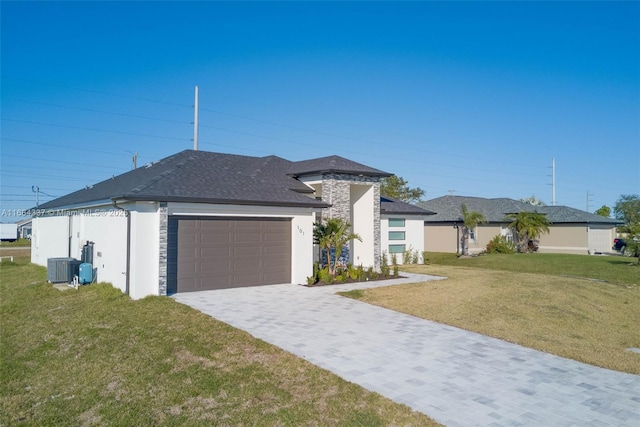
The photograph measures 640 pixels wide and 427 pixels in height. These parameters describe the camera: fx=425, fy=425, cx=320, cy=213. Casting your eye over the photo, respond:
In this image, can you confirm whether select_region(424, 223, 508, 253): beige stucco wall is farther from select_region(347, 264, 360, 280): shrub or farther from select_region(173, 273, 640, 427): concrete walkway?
select_region(173, 273, 640, 427): concrete walkway

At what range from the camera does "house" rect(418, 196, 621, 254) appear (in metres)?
36.1

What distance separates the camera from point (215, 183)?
15477 millimetres

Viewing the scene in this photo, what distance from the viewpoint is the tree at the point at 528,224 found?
3553cm

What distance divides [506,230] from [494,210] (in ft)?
8.01

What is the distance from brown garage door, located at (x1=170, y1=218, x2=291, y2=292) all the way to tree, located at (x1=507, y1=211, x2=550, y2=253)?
26.8 metres

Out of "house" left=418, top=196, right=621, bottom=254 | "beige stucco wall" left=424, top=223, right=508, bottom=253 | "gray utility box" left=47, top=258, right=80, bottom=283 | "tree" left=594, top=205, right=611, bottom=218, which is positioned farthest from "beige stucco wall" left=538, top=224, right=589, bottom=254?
"tree" left=594, top=205, right=611, bottom=218

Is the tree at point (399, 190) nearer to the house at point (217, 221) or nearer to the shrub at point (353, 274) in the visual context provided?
the house at point (217, 221)

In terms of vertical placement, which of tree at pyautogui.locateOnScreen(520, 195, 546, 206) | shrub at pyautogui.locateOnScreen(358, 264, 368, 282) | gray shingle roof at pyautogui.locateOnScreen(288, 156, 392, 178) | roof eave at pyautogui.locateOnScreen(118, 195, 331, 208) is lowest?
shrub at pyautogui.locateOnScreen(358, 264, 368, 282)

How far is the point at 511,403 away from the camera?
601 cm

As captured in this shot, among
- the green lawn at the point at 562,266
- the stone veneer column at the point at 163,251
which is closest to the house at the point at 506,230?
the green lawn at the point at 562,266

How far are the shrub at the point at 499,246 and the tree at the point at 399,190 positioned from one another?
18465 millimetres

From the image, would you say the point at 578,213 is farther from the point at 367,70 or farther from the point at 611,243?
the point at 367,70

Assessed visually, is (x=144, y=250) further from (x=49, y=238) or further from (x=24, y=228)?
(x=24, y=228)

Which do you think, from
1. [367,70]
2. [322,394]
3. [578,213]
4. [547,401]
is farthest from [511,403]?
[578,213]
